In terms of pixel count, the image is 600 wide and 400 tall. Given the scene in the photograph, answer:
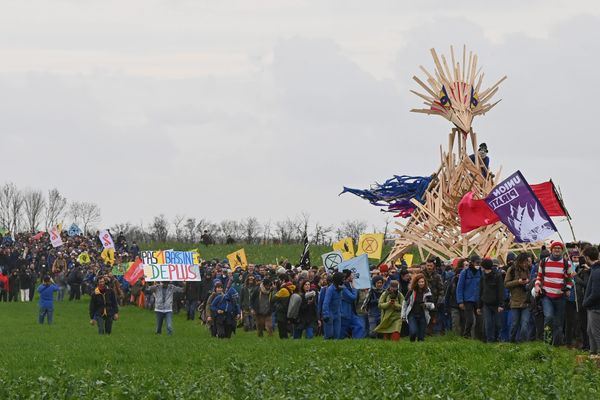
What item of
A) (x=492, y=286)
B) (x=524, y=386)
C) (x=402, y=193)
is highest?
(x=402, y=193)

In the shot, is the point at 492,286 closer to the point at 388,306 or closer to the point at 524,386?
the point at 388,306

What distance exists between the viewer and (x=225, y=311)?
30.8 metres

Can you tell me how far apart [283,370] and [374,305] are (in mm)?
8421

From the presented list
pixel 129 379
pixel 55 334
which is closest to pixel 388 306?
pixel 129 379

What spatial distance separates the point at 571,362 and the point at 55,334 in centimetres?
1638

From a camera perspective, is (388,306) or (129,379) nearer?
(129,379)

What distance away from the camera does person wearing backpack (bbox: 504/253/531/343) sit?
2325 centimetres

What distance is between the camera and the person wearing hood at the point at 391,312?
25734mm

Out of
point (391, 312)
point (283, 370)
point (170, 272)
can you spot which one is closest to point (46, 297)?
point (170, 272)

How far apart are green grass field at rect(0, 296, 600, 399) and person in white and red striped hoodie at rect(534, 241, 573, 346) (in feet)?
1.68

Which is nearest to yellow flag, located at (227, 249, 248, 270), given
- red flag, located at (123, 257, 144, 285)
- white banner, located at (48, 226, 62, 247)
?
red flag, located at (123, 257, 144, 285)

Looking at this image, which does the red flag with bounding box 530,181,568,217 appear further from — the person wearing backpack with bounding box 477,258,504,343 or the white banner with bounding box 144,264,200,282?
the white banner with bounding box 144,264,200,282

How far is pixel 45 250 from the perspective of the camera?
70.9m

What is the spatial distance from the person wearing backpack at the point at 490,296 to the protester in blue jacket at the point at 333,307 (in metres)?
3.51
